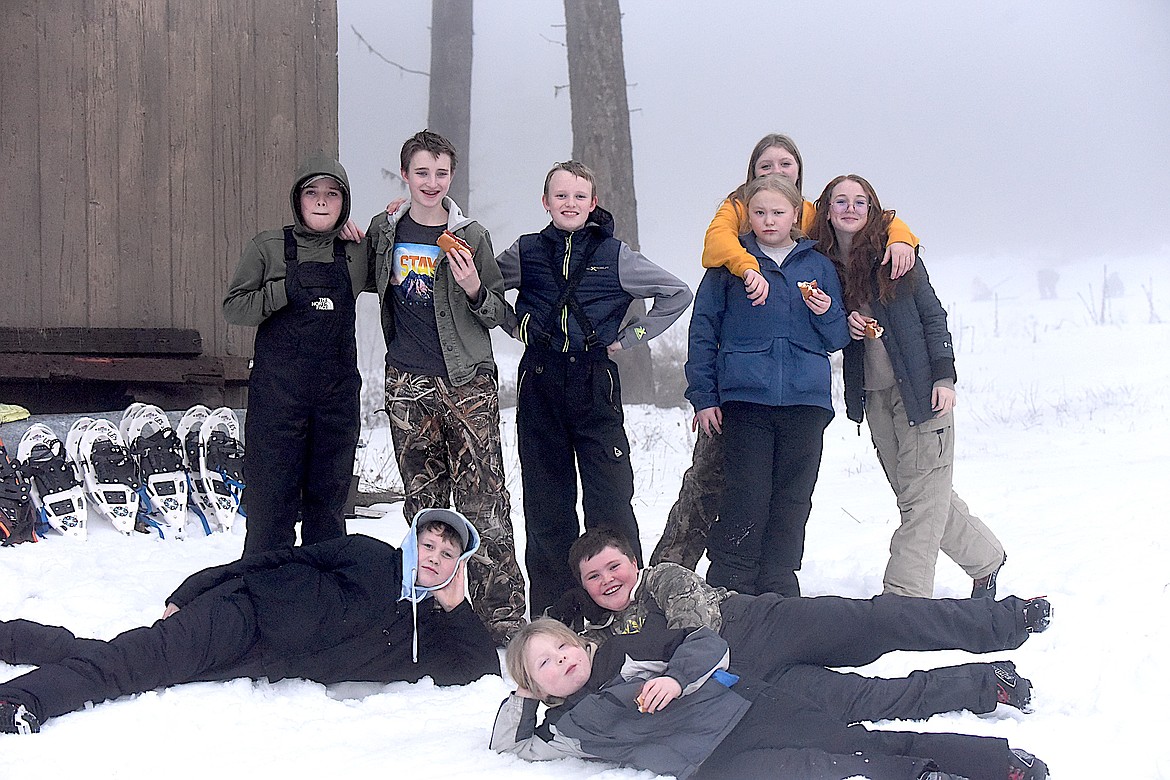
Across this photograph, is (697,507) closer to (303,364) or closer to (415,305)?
(415,305)

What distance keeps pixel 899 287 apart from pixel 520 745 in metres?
2.40

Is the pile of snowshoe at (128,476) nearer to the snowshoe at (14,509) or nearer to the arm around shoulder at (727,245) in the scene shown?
the snowshoe at (14,509)

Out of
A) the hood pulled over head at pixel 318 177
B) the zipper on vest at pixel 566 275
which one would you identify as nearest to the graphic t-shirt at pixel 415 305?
the hood pulled over head at pixel 318 177

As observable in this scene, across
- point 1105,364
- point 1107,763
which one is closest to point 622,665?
point 1107,763

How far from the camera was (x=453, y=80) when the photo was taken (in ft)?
55.4

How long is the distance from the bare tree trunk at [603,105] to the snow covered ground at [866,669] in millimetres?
3592

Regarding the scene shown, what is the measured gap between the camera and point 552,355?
Answer: 3.95 m

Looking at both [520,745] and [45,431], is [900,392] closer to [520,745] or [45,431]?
[520,745]

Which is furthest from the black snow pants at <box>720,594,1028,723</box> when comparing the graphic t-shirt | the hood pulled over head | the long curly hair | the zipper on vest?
the hood pulled over head

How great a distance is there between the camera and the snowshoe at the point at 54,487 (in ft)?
15.4

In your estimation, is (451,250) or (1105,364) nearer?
(451,250)

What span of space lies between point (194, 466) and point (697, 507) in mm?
2715

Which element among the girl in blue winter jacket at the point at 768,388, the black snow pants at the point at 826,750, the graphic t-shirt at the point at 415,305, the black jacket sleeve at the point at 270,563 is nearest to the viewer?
the black snow pants at the point at 826,750

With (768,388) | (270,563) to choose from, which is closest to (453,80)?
(768,388)
